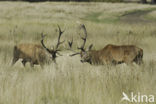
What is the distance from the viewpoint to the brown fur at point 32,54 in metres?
9.07

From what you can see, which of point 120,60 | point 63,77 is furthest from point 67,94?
point 120,60

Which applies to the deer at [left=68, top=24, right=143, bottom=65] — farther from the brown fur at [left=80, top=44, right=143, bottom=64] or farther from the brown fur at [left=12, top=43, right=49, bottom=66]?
the brown fur at [left=12, top=43, right=49, bottom=66]

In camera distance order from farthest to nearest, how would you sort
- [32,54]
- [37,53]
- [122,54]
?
[32,54] < [37,53] < [122,54]

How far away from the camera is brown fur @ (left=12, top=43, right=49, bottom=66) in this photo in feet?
29.8

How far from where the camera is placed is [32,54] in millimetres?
9320

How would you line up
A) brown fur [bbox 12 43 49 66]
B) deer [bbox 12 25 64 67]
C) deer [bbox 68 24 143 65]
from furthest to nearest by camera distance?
brown fur [bbox 12 43 49 66]
deer [bbox 12 25 64 67]
deer [bbox 68 24 143 65]

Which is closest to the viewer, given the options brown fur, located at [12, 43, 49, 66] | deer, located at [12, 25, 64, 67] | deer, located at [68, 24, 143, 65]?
deer, located at [68, 24, 143, 65]

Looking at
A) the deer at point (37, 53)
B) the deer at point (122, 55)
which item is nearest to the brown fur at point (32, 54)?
the deer at point (37, 53)

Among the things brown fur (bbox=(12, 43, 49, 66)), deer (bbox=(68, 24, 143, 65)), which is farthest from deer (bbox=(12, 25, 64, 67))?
deer (bbox=(68, 24, 143, 65))

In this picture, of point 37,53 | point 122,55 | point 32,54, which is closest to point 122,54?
point 122,55

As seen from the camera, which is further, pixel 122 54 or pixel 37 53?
pixel 37 53

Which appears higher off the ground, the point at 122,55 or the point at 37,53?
the point at 122,55

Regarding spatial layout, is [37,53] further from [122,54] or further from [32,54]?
[122,54]

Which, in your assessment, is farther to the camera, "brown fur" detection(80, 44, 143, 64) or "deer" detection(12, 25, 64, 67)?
"deer" detection(12, 25, 64, 67)
